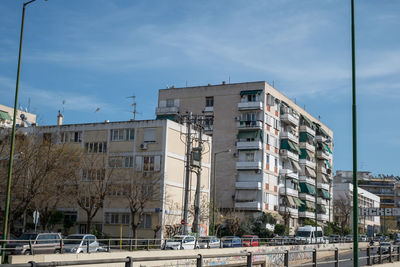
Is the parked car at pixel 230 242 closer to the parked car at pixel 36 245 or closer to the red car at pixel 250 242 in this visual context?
the red car at pixel 250 242

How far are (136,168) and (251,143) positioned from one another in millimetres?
20150

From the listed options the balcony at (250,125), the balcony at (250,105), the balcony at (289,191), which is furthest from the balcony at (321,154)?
the balcony at (250,105)

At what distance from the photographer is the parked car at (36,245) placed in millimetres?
25062

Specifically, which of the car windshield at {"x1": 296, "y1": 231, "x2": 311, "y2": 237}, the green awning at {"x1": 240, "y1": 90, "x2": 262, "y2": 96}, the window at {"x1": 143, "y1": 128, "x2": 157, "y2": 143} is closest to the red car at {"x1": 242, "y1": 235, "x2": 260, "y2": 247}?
the car windshield at {"x1": 296, "y1": 231, "x2": 311, "y2": 237}

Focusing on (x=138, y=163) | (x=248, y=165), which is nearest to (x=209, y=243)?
(x=138, y=163)

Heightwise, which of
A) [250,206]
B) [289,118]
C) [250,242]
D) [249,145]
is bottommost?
[250,242]

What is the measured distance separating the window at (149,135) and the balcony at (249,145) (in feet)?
60.3

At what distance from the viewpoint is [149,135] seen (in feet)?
178

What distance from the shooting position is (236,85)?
71750mm

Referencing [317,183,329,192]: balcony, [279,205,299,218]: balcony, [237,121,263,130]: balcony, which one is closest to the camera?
[237,121,263,130]: balcony

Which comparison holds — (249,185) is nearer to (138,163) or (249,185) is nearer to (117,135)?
(138,163)

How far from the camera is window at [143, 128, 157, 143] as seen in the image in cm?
5409

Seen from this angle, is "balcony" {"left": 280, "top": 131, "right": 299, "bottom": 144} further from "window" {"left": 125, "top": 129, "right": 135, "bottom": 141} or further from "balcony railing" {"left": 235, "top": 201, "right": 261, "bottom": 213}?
"window" {"left": 125, "top": 129, "right": 135, "bottom": 141}

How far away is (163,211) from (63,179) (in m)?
10.7
